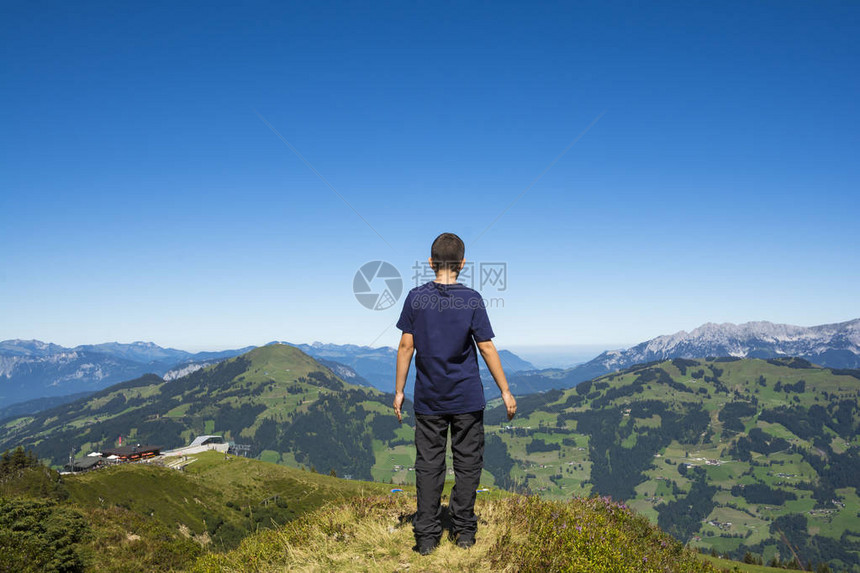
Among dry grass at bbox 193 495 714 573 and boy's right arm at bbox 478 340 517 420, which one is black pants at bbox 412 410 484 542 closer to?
dry grass at bbox 193 495 714 573

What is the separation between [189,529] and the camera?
78.1 meters

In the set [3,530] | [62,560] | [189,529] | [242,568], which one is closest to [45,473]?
[189,529]

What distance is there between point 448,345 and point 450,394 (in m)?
0.79

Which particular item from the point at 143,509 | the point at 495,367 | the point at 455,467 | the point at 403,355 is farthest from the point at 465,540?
the point at 143,509

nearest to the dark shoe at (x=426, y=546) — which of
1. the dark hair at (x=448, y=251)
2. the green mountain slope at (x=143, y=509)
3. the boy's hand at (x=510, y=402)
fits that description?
the boy's hand at (x=510, y=402)

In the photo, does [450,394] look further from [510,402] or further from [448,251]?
[448,251]

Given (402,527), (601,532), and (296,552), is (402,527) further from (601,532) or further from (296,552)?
(601,532)

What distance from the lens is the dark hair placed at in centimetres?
765

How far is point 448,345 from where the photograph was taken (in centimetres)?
731

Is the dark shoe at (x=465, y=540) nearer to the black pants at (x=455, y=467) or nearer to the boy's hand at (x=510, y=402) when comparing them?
the black pants at (x=455, y=467)

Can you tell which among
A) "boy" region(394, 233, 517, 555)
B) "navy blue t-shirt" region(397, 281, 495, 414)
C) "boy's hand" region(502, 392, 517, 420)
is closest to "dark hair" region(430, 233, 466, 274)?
"boy" region(394, 233, 517, 555)

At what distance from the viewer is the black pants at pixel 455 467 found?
723 cm

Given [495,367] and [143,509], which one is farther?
[143,509]

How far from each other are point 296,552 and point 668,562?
679 centimetres
